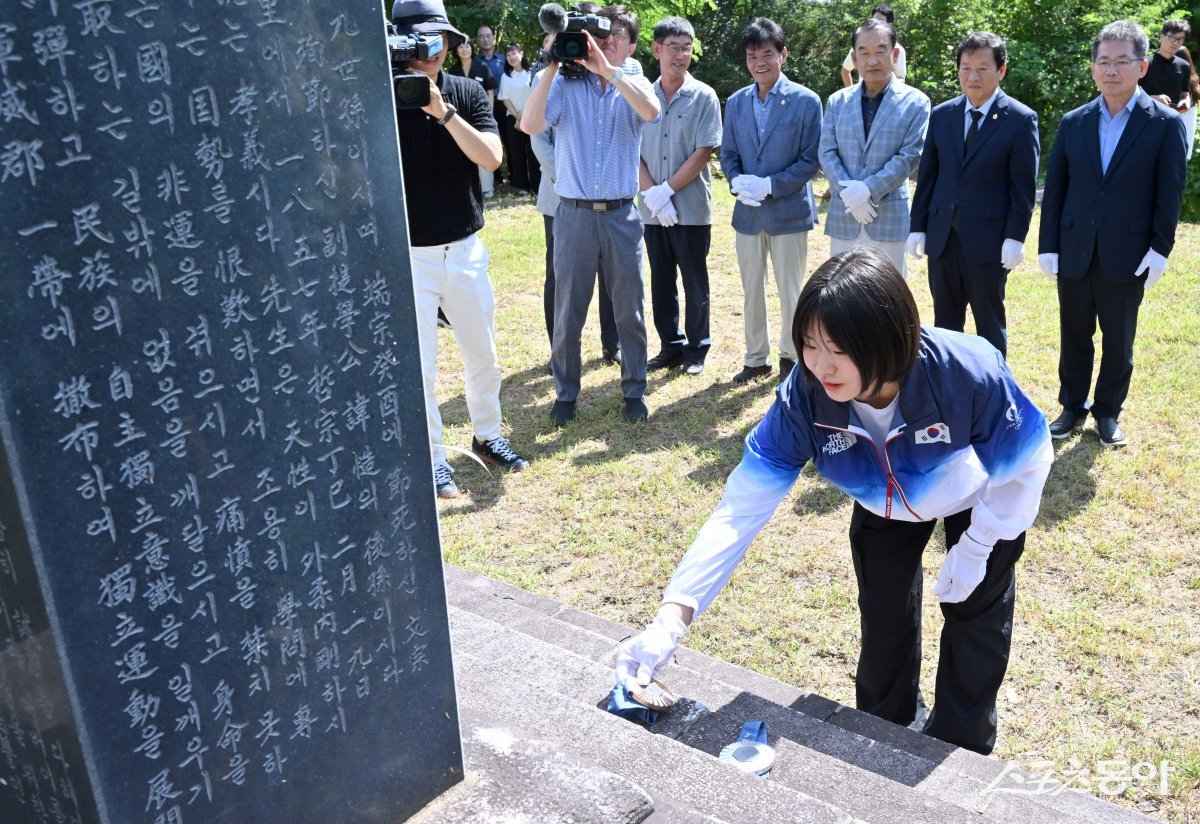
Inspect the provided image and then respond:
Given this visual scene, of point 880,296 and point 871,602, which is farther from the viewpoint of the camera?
point 871,602

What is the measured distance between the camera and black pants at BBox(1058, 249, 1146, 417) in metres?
4.82

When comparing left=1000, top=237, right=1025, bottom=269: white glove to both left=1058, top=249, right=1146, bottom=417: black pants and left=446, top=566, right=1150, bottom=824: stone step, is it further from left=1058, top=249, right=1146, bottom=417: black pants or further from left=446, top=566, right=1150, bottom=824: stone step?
left=446, top=566, right=1150, bottom=824: stone step

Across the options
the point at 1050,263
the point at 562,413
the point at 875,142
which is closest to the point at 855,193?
the point at 875,142

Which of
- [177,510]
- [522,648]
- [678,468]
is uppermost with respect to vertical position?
[177,510]

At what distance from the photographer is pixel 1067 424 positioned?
5.00 metres

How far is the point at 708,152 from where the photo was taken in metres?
5.80

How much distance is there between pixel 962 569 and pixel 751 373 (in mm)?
3419

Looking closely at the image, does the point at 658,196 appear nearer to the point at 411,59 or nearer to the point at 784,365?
the point at 784,365

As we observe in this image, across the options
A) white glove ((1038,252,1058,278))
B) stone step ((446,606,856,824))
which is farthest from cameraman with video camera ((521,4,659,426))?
stone step ((446,606,856,824))

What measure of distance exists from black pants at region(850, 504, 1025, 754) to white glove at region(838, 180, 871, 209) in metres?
2.78

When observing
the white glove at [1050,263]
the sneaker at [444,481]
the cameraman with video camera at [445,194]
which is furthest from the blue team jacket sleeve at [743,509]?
the white glove at [1050,263]

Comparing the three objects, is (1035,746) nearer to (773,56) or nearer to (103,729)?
(103,729)

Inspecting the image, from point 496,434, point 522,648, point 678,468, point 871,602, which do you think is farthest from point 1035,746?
point 496,434

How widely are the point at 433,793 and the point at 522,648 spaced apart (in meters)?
0.91
